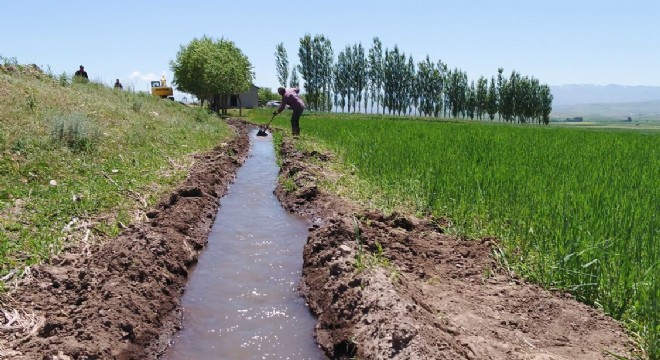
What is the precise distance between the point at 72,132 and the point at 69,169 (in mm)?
1858

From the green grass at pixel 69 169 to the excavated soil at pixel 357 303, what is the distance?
62 cm

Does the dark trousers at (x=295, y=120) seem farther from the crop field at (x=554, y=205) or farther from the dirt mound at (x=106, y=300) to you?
the dirt mound at (x=106, y=300)

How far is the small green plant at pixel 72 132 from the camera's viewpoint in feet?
32.7

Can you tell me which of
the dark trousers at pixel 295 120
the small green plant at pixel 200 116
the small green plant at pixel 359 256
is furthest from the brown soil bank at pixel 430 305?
the small green plant at pixel 200 116

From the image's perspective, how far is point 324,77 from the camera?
3211 inches

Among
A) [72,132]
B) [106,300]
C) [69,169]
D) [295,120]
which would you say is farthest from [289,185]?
[295,120]

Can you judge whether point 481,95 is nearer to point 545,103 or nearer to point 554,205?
point 545,103

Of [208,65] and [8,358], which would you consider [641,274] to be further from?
[208,65]

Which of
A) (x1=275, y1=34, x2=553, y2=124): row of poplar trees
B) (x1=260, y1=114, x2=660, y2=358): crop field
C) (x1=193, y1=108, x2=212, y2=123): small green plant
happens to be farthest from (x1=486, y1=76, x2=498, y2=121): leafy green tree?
(x1=260, y1=114, x2=660, y2=358): crop field

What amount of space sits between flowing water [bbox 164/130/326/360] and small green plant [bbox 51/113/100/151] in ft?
11.7

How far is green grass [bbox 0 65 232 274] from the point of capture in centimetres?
606

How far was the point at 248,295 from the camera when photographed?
214 inches

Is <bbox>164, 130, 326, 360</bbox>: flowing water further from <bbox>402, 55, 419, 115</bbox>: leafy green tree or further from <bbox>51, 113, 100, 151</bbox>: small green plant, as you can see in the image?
<bbox>402, 55, 419, 115</bbox>: leafy green tree

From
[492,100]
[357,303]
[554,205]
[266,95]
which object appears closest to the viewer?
[357,303]
